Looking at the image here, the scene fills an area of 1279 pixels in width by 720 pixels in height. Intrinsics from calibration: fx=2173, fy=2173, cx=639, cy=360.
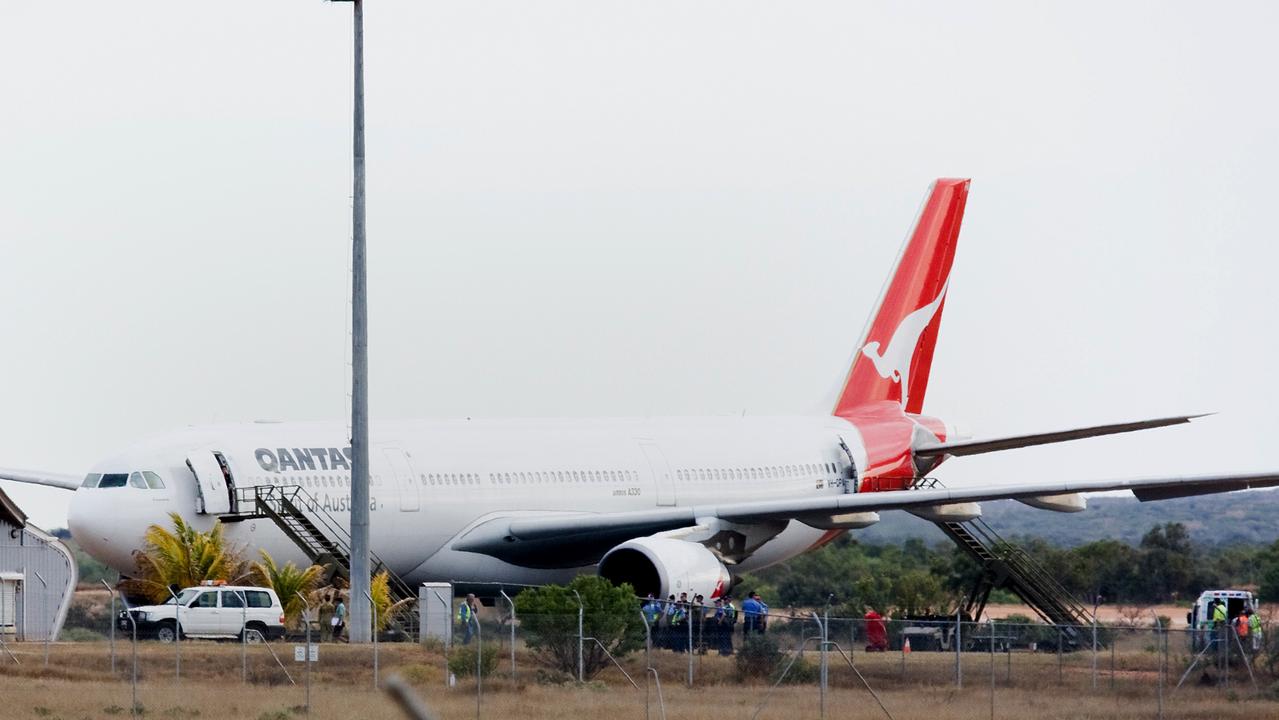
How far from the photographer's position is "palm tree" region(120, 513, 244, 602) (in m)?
33.3

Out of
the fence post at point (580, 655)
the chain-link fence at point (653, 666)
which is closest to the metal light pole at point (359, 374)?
the chain-link fence at point (653, 666)

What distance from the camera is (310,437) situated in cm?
3538

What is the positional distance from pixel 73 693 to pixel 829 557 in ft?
169

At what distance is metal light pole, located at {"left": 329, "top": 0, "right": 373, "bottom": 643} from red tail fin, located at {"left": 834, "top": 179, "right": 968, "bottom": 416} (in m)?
17.2

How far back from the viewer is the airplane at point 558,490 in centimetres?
3406

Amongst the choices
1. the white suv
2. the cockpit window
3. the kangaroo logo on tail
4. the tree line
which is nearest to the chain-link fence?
the white suv

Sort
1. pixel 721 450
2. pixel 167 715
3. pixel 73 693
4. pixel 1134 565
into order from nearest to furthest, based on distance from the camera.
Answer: pixel 167 715
pixel 73 693
pixel 721 450
pixel 1134 565

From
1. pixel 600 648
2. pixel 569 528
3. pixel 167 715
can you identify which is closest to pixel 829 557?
pixel 569 528

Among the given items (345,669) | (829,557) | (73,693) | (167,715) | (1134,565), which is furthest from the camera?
(829,557)

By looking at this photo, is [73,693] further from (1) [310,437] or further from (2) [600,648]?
(1) [310,437]

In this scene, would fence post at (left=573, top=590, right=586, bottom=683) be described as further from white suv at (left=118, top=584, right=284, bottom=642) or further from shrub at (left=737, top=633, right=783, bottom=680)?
white suv at (left=118, top=584, right=284, bottom=642)

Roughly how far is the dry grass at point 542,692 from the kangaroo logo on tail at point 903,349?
16.6 m

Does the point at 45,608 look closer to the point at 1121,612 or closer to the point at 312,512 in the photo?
the point at 312,512

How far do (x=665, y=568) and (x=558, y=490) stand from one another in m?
4.66
